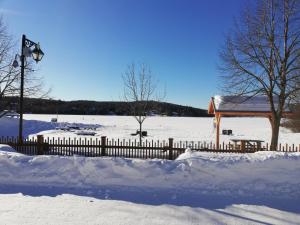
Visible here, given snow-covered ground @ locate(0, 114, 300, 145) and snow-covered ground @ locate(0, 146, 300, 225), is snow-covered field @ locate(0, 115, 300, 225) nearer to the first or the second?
snow-covered ground @ locate(0, 146, 300, 225)

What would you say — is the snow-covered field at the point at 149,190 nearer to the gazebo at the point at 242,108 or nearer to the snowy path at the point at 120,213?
the snowy path at the point at 120,213

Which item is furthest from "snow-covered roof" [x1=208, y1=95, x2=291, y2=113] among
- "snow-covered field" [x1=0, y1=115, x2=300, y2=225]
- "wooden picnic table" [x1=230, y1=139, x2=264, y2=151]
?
"snow-covered field" [x1=0, y1=115, x2=300, y2=225]

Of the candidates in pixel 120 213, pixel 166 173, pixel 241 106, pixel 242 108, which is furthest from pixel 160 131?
pixel 120 213

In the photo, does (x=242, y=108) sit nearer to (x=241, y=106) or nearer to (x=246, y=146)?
(x=241, y=106)

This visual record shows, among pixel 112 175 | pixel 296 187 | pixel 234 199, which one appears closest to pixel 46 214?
pixel 112 175

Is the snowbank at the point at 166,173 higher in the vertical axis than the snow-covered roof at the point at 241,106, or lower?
lower

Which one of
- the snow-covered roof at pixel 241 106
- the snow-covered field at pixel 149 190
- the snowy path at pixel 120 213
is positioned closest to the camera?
the snowy path at pixel 120 213

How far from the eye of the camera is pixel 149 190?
6.92 metres

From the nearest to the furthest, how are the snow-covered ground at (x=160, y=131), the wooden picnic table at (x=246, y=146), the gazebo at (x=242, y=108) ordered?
the wooden picnic table at (x=246, y=146), the gazebo at (x=242, y=108), the snow-covered ground at (x=160, y=131)

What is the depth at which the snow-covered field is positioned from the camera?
521 cm

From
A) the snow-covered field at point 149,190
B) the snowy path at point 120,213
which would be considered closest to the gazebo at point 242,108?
the snow-covered field at point 149,190

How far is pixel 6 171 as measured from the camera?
7.92m

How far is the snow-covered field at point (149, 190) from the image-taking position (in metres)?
5.21

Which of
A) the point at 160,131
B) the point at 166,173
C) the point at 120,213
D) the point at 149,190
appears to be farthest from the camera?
the point at 160,131
